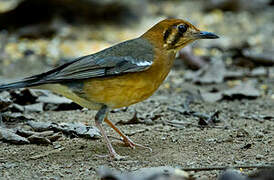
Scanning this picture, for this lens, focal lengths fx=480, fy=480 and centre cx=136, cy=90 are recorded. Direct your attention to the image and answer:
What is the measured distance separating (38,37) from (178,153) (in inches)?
259

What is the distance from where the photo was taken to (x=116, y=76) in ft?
17.0

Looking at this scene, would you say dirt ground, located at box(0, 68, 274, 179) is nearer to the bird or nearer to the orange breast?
the bird

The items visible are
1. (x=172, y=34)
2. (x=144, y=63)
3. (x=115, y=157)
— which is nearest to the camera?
(x=115, y=157)

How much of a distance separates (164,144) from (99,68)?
3.60ft

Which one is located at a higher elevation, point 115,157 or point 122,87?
point 122,87

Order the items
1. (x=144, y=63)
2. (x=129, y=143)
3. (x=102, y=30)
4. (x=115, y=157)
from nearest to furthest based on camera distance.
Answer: (x=115, y=157)
(x=144, y=63)
(x=129, y=143)
(x=102, y=30)

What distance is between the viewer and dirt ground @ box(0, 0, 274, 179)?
455cm

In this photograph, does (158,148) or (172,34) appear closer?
(158,148)

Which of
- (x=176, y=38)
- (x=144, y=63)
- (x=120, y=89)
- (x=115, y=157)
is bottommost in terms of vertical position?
(x=115, y=157)

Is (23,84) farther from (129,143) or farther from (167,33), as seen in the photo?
(167,33)

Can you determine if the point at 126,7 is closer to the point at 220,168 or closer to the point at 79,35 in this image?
the point at 79,35

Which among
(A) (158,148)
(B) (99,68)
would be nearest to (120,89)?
(B) (99,68)

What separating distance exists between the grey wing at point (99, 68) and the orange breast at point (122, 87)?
6cm

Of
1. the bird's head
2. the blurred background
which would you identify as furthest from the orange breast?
the blurred background
